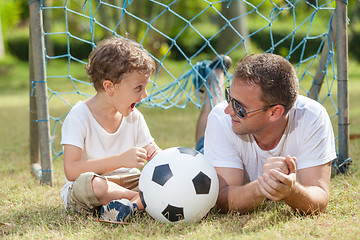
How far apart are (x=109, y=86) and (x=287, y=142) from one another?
1.06 meters

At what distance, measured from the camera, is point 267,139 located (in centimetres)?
254

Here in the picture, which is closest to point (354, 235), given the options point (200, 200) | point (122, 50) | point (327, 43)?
point (200, 200)

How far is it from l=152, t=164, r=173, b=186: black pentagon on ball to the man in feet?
1.00

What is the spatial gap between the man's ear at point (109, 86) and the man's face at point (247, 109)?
71cm

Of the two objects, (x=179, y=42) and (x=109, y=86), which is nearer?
(x=109, y=86)

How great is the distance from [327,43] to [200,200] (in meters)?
1.94

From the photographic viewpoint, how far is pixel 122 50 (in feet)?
8.93

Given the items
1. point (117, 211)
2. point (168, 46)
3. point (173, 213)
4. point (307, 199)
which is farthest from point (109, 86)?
point (168, 46)

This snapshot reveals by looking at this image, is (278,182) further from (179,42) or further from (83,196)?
(179,42)

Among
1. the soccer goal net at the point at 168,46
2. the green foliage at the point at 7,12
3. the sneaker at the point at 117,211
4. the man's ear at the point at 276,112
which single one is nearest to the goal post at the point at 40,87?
the soccer goal net at the point at 168,46

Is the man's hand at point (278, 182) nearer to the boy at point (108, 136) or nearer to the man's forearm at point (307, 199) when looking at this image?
the man's forearm at point (307, 199)

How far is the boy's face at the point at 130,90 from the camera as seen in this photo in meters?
2.70

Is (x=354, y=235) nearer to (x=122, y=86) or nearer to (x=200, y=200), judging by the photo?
(x=200, y=200)

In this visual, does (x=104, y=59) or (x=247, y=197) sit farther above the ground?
(x=104, y=59)
